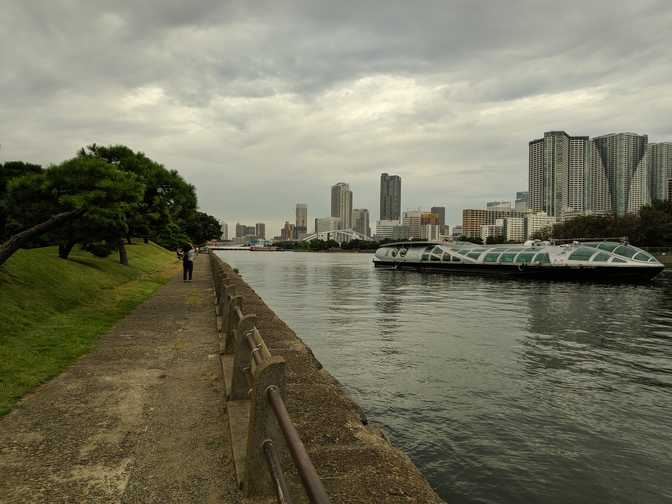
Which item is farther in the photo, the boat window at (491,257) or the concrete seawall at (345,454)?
the boat window at (491,257)

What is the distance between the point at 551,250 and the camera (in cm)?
5625

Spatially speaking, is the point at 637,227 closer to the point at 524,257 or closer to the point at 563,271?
the point at 524,257

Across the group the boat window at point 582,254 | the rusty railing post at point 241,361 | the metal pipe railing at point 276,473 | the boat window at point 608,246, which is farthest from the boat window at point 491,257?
the metal pipe railing at point 276,473

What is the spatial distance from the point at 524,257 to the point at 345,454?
190 feet

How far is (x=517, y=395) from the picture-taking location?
10422 mm

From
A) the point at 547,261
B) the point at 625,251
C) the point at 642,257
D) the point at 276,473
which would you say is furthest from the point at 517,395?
the point at 547,261

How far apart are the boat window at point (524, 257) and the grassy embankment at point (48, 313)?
1807 inches

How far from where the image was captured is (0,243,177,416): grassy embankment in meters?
8.26

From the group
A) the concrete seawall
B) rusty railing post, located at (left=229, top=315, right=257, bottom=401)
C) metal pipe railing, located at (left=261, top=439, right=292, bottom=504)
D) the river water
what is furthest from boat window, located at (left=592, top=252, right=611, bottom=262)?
metal pipe railing, located at (left=261, top=439, right=292, bottom=504)

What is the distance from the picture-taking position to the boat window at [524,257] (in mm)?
57188

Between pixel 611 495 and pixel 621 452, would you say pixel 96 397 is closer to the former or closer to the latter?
pixel 611 495

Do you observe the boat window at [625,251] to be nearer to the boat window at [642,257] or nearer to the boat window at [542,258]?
the boat window at [642,257]

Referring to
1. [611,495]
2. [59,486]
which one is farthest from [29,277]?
[611,495]

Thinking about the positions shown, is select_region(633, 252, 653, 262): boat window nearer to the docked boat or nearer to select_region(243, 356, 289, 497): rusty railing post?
the docked boat
